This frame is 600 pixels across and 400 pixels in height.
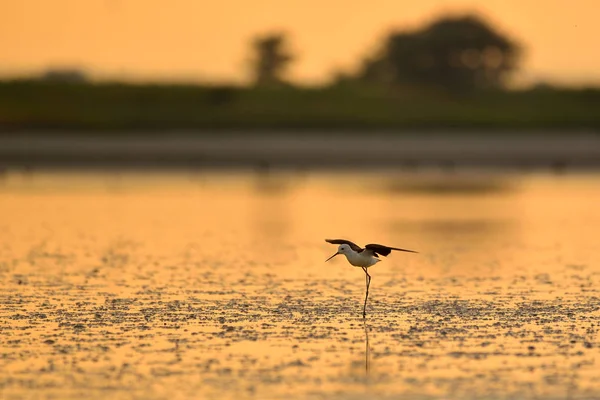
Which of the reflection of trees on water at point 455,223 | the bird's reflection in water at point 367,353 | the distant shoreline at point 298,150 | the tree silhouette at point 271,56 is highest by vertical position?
the tree silhouette at point 271,56

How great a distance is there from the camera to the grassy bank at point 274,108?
65.8m

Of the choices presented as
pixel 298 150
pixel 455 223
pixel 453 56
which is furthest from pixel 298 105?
pixel 455 223

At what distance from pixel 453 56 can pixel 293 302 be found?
78977mm

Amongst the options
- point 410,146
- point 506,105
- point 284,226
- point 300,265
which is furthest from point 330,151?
point 300,265

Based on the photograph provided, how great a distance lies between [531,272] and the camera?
1947cm

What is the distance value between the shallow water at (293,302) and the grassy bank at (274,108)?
1319 inches

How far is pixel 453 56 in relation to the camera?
94.2 metres

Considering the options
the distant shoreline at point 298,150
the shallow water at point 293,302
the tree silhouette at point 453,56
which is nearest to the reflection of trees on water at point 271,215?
the shallow water at point 293,302

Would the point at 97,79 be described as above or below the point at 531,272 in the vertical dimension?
above

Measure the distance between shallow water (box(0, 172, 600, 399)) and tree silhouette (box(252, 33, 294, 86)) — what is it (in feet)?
211

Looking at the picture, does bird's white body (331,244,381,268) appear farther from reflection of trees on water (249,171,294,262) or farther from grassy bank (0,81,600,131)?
grassy bank (0,81,600,131)

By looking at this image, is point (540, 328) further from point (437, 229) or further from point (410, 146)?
point (410, 146)

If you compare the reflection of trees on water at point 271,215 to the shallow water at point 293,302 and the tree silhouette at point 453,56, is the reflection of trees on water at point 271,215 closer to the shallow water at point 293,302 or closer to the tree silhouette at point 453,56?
the shallow water at point 293,302

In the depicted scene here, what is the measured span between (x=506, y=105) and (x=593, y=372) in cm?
6467
